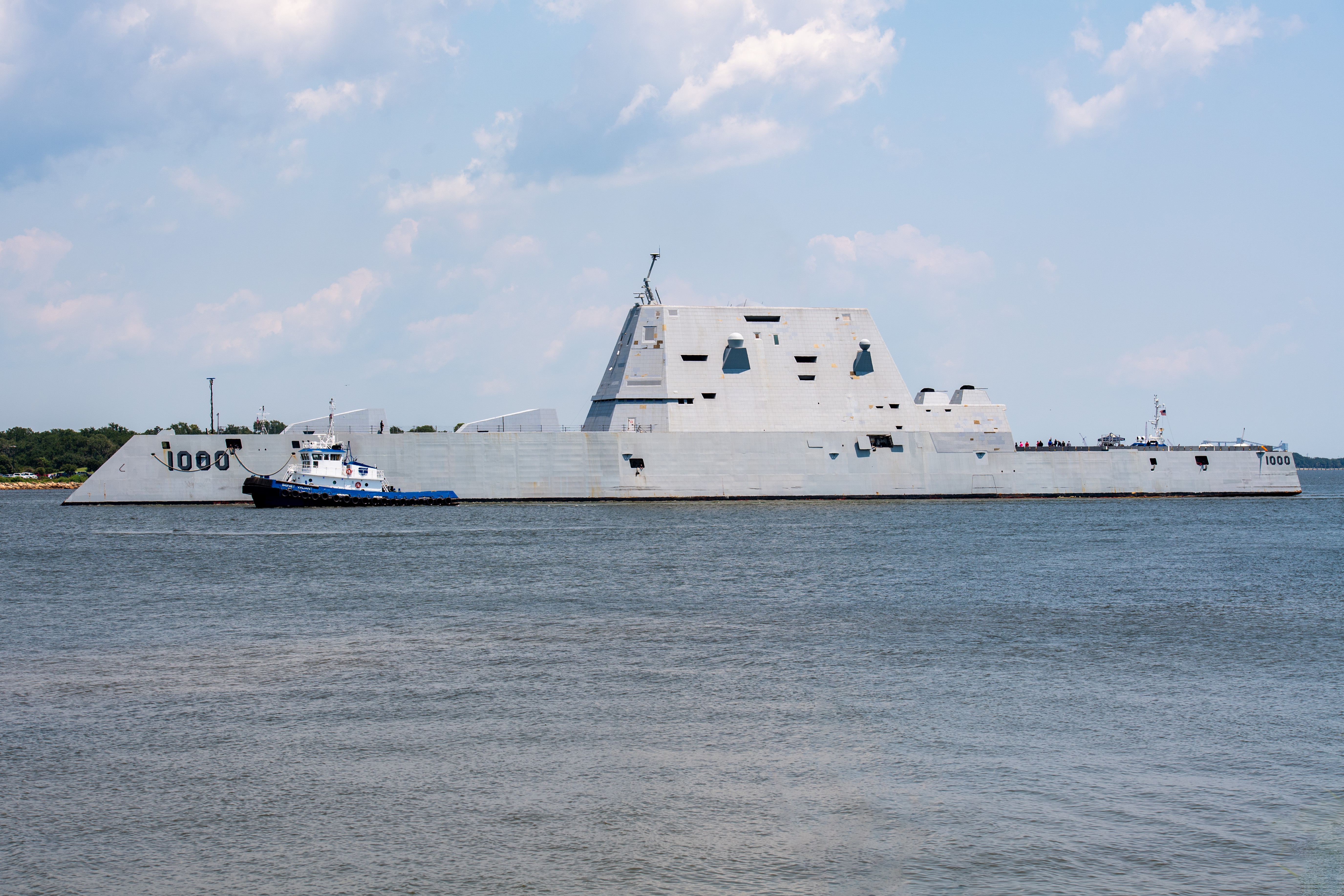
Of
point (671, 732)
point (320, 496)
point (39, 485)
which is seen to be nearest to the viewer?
point (671, 732)

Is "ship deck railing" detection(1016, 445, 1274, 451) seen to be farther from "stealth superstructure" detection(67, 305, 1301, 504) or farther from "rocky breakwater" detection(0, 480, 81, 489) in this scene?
"rocky breakwater" detection(0, 480, 81, 489)

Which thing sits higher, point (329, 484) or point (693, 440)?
point (693, 440)

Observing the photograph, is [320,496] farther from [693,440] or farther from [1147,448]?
[1147,448]

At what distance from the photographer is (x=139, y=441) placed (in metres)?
35.5

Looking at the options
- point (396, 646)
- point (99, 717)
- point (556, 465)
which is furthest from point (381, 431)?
point (99, 717)

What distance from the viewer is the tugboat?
35469mm

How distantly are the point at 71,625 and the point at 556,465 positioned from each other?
23.6 metres

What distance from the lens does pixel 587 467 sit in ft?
120

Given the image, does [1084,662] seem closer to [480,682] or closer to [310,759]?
[480,682]

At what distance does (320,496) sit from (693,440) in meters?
12.9

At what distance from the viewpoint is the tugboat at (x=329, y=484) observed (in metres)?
35.5

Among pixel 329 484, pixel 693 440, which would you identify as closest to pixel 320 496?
pixel 329 484

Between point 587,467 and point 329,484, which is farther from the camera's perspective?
point 587,467

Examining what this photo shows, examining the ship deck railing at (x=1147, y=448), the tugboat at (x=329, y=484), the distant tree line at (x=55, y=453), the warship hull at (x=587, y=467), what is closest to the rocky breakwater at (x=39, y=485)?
the distant tree line at (x=55, y=453)
